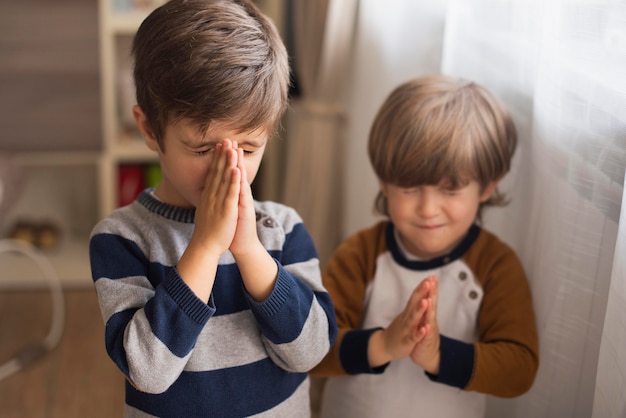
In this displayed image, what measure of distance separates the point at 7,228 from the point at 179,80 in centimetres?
206

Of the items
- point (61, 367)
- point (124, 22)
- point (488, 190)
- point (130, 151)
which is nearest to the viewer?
point (488, 190)

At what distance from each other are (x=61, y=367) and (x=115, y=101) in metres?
1.03

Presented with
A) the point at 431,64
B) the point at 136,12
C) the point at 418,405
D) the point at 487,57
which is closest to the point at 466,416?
the point at 418,405

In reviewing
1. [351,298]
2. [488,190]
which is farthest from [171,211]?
[488,190]

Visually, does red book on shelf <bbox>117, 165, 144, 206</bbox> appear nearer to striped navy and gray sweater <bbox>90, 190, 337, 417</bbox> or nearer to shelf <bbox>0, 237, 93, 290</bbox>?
shelf <bbox>0, 237, 93, 290</bbox>

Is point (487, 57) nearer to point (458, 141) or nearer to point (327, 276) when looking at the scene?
point (458, 141)

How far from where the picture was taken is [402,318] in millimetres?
1233

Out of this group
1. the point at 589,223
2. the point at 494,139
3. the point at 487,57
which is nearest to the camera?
the point at 589,223

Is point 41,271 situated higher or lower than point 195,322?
lower

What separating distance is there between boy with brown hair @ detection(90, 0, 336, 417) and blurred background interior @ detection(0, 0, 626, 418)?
0.72 feet

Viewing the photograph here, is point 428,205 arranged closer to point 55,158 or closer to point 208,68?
point 208,68

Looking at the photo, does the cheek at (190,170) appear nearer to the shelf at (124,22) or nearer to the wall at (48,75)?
the wall at (48,75)

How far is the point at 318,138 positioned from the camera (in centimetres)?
243

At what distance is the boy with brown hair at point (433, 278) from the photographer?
1.29m
